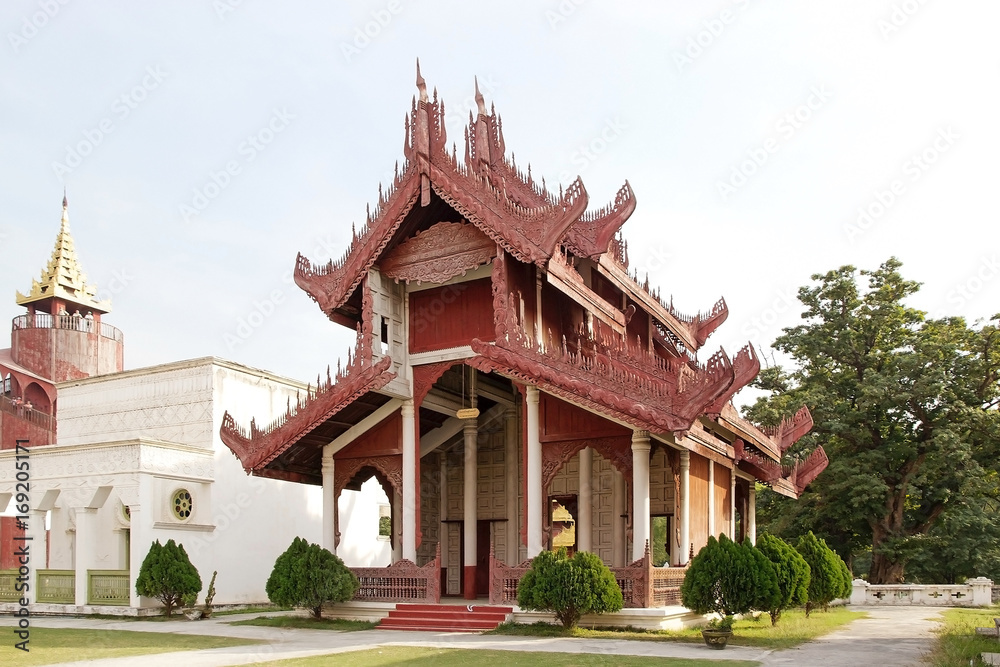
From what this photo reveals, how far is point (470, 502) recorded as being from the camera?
19516mm

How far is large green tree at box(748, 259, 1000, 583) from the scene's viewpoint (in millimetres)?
27984

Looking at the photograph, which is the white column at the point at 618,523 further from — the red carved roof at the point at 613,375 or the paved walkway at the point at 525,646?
the paved walkway at the point at 525,646

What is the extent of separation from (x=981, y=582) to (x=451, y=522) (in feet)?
48.6

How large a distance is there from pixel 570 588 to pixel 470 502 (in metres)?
5.15

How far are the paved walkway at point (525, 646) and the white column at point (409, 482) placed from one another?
2085 millimetres

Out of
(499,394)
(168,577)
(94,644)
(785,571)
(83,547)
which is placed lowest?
(94,644)

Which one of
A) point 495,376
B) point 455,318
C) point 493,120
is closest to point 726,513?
point 495,376

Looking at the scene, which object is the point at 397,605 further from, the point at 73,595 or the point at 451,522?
the point at 73,595

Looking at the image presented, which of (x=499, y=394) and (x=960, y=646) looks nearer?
(x=960, y=646)

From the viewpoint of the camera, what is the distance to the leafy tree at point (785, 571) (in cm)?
1581

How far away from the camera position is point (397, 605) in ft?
56.0

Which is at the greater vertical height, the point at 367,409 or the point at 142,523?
the point at 367,409

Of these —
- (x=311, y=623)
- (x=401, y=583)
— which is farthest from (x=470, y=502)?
(x=311, y=623)

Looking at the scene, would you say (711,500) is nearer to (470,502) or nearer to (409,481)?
(470,502)
